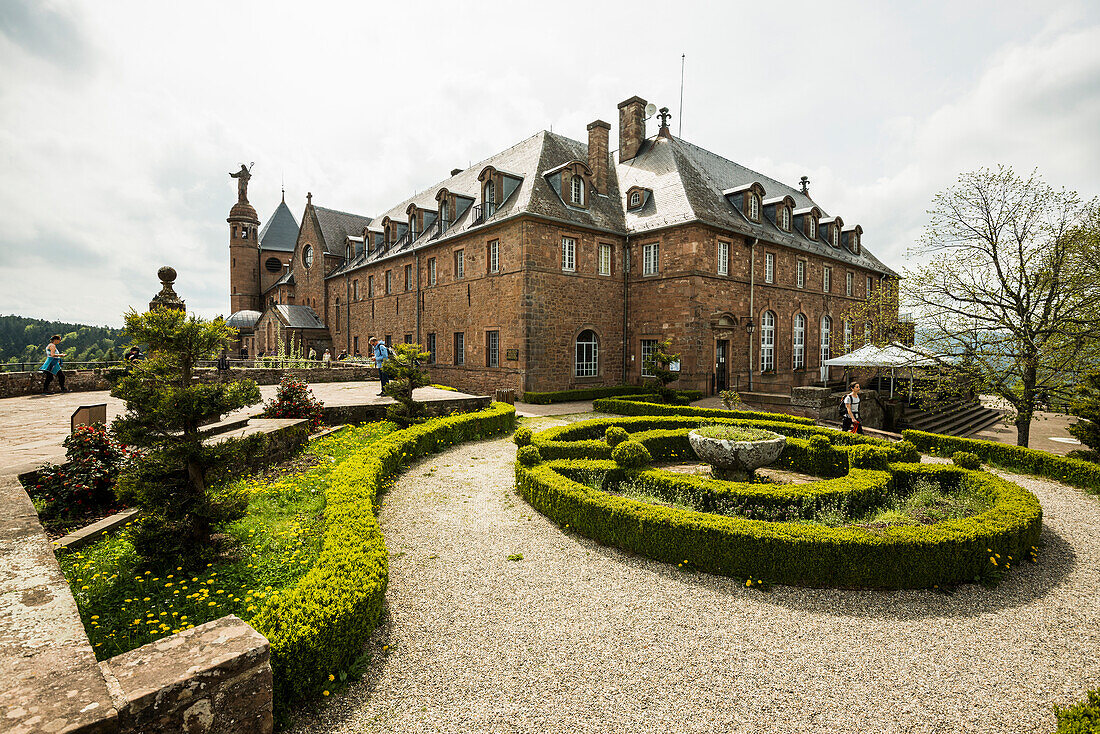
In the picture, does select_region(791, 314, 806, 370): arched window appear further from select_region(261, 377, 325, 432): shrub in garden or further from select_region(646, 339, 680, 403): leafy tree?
select_region(261, 377, 325, 432): shrub in garden

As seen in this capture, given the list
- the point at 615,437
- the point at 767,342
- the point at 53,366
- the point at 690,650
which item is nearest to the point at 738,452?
the point at 615,437

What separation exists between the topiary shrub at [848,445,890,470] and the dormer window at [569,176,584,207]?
1673 cm

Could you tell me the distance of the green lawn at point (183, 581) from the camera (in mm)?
4027

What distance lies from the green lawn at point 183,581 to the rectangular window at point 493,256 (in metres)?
17.2

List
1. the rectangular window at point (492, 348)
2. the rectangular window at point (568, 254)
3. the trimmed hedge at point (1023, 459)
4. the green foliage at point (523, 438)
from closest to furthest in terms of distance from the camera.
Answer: the trimmed hedge at point (1023, 459), the green foliage at point (523, 438), the rectangular window at point (568, 254), the rectangular window at point (492, 348)

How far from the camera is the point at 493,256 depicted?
75.2 ft

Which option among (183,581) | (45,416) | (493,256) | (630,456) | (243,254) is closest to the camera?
(183,581)

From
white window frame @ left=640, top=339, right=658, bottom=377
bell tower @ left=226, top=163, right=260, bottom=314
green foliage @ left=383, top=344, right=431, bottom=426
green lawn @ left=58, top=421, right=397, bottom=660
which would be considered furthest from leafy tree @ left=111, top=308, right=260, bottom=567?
bell tower @ left=226, top=163, right=260, bottom=314

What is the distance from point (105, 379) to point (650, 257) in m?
19.5

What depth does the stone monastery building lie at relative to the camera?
2156cm

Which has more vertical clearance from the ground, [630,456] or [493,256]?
[493,256]

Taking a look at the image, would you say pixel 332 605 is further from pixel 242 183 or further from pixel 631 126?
pixel 242 183

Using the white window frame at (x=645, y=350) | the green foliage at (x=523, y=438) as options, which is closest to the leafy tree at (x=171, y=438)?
the green foliage at (x=523, y=438)

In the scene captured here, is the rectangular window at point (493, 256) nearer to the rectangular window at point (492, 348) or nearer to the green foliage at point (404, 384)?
the rectangular window at point (492, 348)
